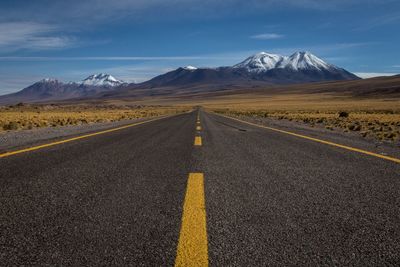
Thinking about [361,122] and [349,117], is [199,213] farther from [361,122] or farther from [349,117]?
[349,117]

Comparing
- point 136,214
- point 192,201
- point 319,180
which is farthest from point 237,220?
point 319,180

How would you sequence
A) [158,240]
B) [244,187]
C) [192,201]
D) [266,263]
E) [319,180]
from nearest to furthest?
[266,263] → [158,240] → [192,201] → [244,187] → [319,180]

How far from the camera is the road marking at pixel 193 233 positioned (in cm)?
228

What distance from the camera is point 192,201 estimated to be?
355 centimetres

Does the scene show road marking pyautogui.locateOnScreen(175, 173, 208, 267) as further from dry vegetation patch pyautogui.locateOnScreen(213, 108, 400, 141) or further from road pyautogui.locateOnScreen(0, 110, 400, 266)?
dry vegetation patch pyautogui.locateOnScreen(213, 108, 400, 141)

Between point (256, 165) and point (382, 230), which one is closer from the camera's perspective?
point (382, 230)

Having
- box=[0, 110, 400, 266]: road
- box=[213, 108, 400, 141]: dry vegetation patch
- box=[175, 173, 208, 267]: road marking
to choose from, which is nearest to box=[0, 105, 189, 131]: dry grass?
box=[213, 108, 400, 141]: dry vegetation patch

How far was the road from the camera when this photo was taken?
7.83ft

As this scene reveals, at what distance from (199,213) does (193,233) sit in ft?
1.57

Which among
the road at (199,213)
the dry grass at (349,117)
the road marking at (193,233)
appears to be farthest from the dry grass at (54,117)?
the road marking at (193,233)

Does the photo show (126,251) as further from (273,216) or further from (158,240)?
(273,216)

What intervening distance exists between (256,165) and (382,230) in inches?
117

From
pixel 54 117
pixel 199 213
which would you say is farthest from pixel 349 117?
pixel 199 213

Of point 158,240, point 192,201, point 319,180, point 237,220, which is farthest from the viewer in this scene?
point 319,180
